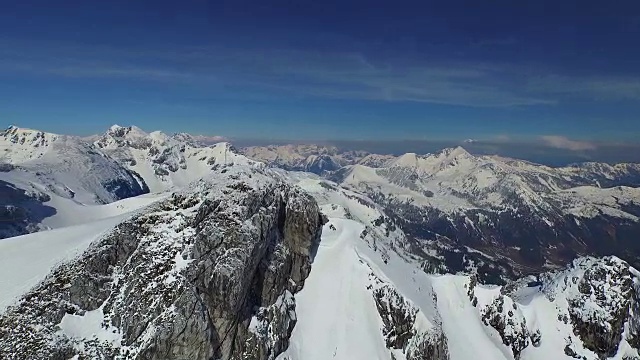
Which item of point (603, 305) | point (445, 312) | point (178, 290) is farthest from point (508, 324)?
point (178, 290)

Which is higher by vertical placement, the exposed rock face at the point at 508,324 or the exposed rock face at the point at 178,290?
the exposed rock face at the point at 178,290

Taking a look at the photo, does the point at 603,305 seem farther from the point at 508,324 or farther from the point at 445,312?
the point at 445,312

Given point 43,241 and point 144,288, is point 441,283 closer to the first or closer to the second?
point 144,288

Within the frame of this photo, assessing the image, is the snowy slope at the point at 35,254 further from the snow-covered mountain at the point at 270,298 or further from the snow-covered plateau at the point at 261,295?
the snow-covered mountain at the point at 270,298

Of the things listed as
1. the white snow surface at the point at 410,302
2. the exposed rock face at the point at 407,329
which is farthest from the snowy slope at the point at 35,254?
the exposed rock face at the point at 407,329

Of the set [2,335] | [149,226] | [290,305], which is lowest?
[290,305]

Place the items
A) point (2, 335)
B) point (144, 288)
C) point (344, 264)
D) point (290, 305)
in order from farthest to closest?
1. point (344, 264)
2. point (290, 305)
3. point (144, 288)
4. point (2, 335)

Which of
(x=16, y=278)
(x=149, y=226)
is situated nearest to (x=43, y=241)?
(x=16, y=278)

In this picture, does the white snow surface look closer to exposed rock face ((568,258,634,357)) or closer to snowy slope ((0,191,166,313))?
exposed rock face ((568,258,634,357))
